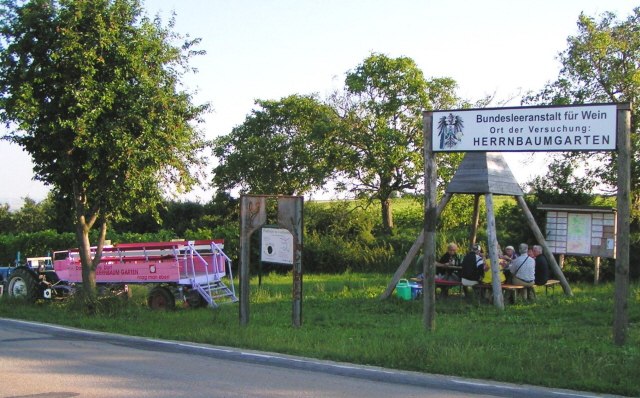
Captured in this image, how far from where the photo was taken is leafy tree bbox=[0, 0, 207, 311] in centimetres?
1426

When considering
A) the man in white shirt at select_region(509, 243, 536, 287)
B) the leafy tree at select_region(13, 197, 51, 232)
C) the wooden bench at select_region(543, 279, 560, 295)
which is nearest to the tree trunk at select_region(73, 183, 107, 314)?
the man in white shirt at select_region(509, 243, 536, 287)

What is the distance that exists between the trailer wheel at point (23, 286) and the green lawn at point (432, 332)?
68 cm

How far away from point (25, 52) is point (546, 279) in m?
12.7

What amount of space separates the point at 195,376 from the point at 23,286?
11.3 metres

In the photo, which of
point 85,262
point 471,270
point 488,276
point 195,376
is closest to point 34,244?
point 85,262

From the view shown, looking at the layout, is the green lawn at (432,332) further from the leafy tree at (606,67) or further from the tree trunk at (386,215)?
the tree trunk at (386,215)

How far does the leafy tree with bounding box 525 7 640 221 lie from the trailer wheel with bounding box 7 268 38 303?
1692cm

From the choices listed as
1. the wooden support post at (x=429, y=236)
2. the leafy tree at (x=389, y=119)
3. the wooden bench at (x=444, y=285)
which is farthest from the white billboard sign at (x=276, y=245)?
the leafy tree at (x=389, y=119)

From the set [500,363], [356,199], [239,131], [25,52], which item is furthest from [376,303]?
[239,131]

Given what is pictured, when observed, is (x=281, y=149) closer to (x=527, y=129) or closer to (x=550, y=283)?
(x=550, y=283)

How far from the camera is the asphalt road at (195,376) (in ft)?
25.5

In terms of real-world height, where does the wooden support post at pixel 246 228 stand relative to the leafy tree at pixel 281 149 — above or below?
below

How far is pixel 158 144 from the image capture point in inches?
578

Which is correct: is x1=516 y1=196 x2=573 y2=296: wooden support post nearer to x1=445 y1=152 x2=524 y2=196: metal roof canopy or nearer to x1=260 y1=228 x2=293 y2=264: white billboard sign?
x1=445 y1=152 x2=524 y2=196: metal roof canopy
